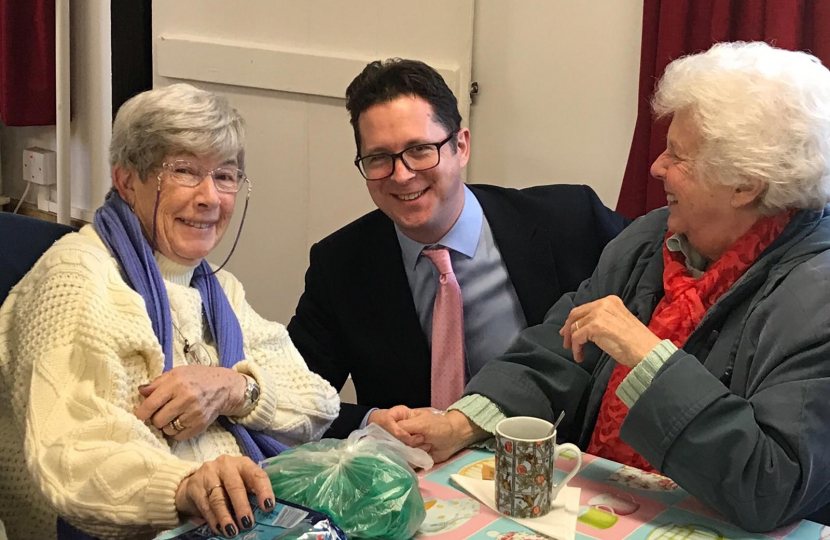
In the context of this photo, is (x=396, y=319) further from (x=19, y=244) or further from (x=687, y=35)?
(x=687, y=35)

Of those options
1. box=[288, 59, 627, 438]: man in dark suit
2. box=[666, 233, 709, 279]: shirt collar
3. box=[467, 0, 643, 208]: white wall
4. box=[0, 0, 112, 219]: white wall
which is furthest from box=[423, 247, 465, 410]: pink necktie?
box=[0, 0, 112, 219]: white wall

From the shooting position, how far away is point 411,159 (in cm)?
193

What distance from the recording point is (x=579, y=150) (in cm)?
276

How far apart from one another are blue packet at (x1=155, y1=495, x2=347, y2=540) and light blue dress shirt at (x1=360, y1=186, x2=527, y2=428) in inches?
37.4

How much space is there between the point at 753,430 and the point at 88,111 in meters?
3.20

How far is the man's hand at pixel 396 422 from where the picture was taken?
1.50m

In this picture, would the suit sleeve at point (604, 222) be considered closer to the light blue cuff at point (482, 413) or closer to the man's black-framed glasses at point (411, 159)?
the man's black-framed glasses at point (411, 159)

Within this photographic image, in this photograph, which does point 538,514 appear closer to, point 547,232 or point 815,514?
point 815,514

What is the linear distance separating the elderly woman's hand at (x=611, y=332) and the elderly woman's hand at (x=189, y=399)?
585 mm

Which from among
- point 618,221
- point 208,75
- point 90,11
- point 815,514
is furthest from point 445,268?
point 90,11

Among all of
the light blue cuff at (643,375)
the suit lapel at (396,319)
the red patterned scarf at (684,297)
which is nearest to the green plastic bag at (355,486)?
the light blue cuff at (643,375)

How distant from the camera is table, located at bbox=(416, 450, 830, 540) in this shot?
121 centimetres

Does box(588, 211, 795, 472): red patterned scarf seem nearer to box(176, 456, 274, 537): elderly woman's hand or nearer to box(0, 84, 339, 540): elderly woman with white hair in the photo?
box(0, 84, 339, 540): elderly woman with white hair

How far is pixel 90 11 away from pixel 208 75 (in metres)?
0.77
